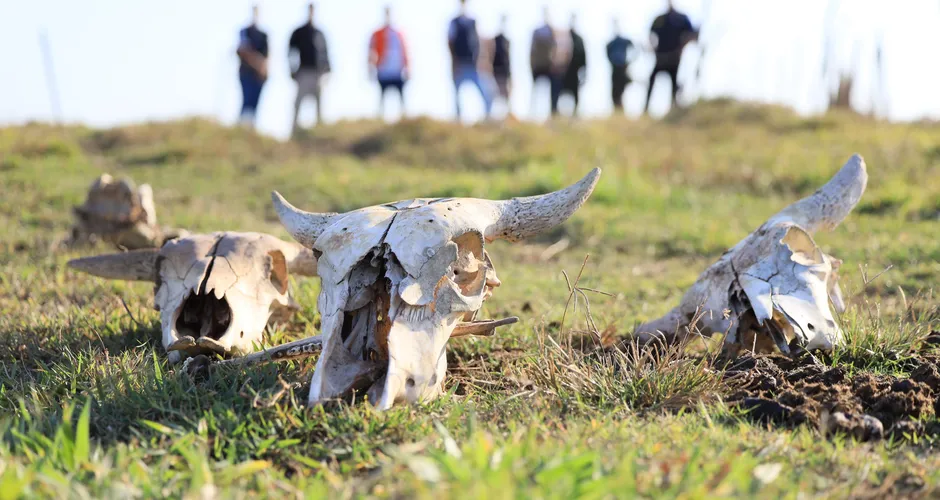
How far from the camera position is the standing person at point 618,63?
16516 mm

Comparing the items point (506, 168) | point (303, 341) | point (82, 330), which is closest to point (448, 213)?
point (303, 341)

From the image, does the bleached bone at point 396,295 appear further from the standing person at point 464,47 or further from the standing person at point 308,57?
the standing person at point 308,57

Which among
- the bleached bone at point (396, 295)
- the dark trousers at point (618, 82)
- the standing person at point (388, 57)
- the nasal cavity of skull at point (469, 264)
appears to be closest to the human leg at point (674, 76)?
the dark trousers at point (618, 82)

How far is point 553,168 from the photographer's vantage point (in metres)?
11.5

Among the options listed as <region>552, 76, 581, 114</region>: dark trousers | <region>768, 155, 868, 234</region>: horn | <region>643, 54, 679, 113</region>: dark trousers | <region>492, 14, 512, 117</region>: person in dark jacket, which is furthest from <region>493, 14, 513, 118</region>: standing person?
<region>768, 155, 868, 234</region>: horn

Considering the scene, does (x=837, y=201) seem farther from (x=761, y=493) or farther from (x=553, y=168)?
(x=553, y=168)

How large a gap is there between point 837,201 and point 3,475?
4.44 m

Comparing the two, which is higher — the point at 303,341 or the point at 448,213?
the point at 448,213

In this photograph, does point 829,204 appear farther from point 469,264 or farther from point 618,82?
point 618,82

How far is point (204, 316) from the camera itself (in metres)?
4.50

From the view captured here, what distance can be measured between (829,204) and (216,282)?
347cm

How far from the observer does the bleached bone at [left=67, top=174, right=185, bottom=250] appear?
7.38 meters

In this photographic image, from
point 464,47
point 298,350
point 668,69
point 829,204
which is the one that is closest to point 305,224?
point 298,350

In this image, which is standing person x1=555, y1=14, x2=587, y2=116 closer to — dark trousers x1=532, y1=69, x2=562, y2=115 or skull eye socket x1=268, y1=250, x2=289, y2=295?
dark trousers x1=532, y1=69, x2=562, y2=115
